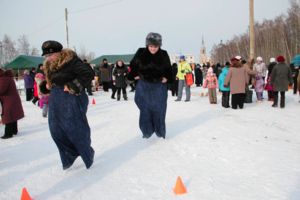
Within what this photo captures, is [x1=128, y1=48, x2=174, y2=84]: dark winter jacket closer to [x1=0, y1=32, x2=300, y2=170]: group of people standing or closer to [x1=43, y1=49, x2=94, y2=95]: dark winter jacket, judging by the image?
[x1=0, y1=32, x2=300, y2=170]: group of people standing

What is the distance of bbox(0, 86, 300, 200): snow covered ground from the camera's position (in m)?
2.54

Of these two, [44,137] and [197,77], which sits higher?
[197,77]

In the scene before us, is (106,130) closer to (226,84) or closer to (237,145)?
(237,145)

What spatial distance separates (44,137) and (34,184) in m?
2.48

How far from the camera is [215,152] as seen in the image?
3705mm

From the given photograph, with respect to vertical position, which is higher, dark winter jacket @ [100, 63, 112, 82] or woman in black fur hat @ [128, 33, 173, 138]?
dark winter jacket @ [100, 63, 112, 82]

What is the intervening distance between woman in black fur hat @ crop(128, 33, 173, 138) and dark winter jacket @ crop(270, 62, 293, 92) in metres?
5.22

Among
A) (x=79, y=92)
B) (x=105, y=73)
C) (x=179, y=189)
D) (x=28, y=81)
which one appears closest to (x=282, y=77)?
(x=179, y=189)

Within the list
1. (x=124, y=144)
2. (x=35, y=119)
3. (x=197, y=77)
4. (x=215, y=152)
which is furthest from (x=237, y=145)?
(x=197, y=77)

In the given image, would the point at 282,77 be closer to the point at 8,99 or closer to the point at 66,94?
the point at 66,94

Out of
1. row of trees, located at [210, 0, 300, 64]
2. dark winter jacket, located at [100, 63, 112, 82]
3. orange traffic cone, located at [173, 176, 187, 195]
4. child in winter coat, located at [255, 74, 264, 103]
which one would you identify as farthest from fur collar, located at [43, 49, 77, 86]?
row of trees, located at [210, 0, 300, 64]

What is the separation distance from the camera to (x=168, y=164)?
3.28 meters

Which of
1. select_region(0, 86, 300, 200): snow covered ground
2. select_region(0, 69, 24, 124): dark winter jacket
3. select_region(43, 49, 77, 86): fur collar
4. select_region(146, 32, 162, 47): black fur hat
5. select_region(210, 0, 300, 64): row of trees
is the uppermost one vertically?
select_region(210, 0, 300, 64): row of trees

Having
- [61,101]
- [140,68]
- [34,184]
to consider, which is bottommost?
[34,184]
